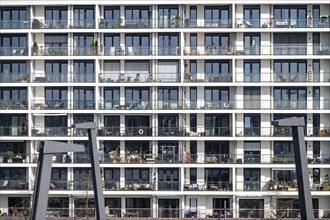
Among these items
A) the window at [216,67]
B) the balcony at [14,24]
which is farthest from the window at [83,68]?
the window at [216,67]

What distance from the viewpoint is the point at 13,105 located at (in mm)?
48125

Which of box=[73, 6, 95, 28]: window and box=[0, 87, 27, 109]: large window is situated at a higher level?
box=[73, 6, 95, 28]: window

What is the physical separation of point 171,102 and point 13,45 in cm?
1253

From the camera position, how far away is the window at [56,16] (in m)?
48.4

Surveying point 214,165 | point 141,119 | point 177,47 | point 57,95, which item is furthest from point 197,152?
point 57,95

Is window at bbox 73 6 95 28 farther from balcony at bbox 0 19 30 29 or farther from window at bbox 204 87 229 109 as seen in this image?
window at bbox 204 87 229 109

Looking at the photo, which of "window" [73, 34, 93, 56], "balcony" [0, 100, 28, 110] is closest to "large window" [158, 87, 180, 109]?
"window" [73, 34, 93, 56]

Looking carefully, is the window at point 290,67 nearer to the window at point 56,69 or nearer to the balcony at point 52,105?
the window at point 56,69

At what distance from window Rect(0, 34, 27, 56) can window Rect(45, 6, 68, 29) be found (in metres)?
2.25

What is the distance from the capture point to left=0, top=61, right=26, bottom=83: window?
1895 inches

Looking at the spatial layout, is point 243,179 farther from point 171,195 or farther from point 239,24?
point 239,24

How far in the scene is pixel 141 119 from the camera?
48.5 m

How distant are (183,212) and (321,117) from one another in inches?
471

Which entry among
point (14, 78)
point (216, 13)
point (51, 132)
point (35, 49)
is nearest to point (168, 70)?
point (216, 13)
